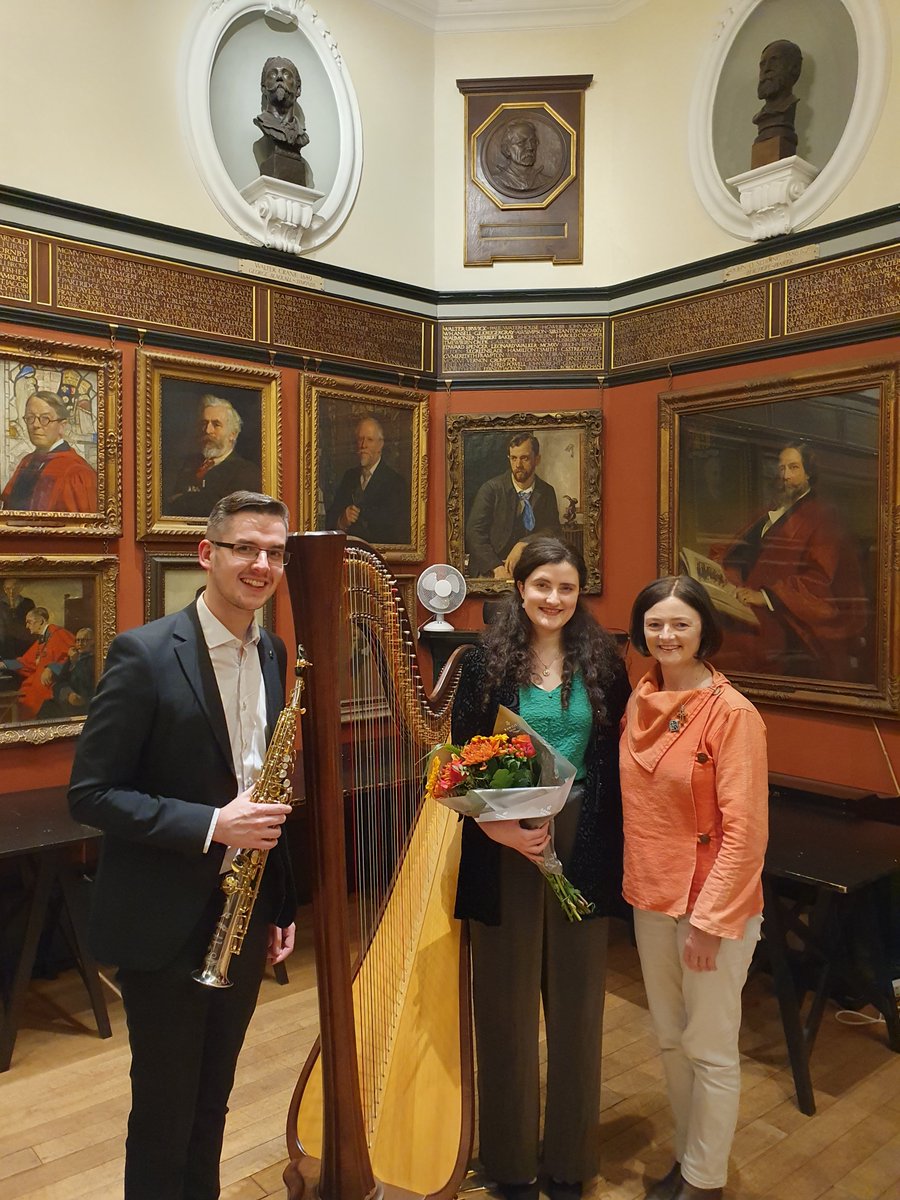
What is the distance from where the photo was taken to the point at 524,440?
5590mm

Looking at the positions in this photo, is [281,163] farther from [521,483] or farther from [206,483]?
[521,483]

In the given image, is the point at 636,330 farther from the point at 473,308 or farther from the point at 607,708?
the point at 607,708

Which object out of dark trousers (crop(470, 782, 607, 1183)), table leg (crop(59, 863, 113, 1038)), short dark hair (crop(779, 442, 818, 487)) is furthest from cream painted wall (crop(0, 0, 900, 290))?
dark trousers (crop(470, 782, 607, 1183))

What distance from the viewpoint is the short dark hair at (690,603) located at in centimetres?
239

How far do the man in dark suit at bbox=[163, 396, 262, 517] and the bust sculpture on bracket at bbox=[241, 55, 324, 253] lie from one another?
1.06 metres

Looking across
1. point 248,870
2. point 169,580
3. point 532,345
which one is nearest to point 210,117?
point 532,345

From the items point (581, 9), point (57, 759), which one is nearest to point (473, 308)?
point (581, 9)

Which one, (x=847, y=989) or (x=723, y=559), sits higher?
(x=723, y=559)

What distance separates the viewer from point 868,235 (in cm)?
433

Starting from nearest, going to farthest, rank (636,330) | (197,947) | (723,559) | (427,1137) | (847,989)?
1. (197,947)
2. (427,1137)
3. (847,989)
4. (723,559)
5. (636,330)

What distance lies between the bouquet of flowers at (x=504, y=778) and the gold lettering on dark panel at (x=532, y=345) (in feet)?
12.8

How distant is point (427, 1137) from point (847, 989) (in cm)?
252

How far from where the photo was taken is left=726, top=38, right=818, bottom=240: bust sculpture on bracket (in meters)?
4.58

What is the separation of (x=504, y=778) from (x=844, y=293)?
3.61 m
